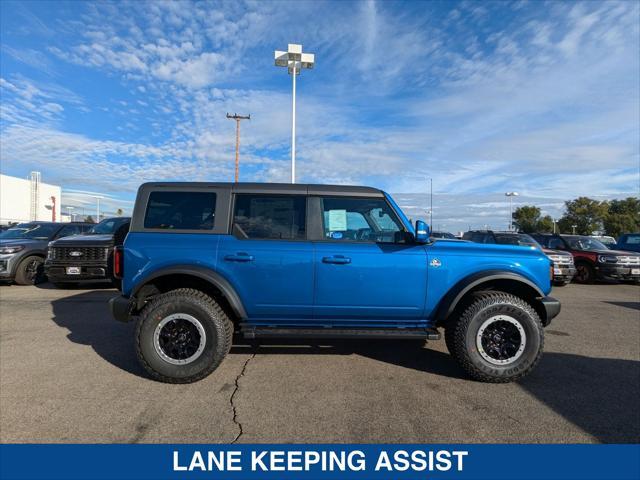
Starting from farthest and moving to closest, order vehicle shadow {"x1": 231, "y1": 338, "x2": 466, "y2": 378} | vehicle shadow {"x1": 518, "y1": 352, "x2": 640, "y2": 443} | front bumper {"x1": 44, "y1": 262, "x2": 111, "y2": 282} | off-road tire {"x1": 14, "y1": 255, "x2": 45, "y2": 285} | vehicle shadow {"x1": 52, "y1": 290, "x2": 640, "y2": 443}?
off-road tire {"x1": 14, "y1": 255, "x2": 45, "y2": 285} < front bumper {"x1": 44, "y1": 262, "x2": 111, "y2": 282} < vehicle shadow {"x1": 231, "y1": 338, "x2": 466, "y2": 378} < vehicle shadow {"x1": 52, "y1": 290, "x2": 640, "y2": 443} < vehicle shadow {"x1": 518, "y1": 352, "x2": 640, "y2": 443}

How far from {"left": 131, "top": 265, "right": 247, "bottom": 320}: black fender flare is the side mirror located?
1.96 meters

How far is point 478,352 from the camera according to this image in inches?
147

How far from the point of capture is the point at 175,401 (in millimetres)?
3275

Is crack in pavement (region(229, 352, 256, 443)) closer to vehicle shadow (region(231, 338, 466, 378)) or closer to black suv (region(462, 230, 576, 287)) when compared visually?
vehicle shadow (region(231, 338, 466, 378))

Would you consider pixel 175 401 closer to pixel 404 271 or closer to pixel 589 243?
pixel 404 271

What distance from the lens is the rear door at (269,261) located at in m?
3.74

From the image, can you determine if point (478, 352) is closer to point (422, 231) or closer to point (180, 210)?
point (422, 231)

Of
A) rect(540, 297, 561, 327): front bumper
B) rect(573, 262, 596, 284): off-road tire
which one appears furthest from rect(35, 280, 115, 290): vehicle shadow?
rect(573, 262, 596, 284): off-road tire

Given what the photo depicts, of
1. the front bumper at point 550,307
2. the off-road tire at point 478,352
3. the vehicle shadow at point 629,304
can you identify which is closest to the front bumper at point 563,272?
the vehicle shadow at point 629,304

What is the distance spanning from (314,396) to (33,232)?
10.9m

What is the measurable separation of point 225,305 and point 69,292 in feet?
21.8

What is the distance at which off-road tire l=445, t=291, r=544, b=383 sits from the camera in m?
3.70

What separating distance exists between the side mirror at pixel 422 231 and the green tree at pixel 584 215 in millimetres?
67213

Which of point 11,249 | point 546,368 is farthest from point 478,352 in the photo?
point 11,249
